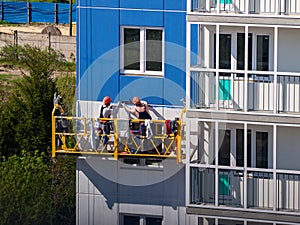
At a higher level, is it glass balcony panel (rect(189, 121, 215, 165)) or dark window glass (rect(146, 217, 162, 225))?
glass balcony panel (rect(189, 121, 215, 165))

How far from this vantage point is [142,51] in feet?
83.5

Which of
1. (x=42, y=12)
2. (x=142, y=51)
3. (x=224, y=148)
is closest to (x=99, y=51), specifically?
(x=142, y=51)

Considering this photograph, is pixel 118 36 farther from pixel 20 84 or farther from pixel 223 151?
pixel 20 84

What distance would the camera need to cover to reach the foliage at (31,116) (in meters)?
30.0

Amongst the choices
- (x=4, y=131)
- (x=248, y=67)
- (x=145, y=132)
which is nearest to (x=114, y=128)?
(x=145, y=132)

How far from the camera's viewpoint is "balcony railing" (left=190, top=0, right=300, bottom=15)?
78.4ft

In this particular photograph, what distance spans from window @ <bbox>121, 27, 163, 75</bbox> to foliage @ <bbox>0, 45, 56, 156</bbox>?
15.2 feet

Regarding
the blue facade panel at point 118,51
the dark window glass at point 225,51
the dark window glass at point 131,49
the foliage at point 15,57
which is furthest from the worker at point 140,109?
the foliage at point 15,57

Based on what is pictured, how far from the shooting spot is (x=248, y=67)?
80.3 feet

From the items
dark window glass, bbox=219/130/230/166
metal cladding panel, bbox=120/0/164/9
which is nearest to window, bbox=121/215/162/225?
dark window glass, bbox=219/130/230/166

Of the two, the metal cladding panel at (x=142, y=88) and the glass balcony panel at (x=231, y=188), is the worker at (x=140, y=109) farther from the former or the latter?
the glass balcony panel at (x=231, y=188)

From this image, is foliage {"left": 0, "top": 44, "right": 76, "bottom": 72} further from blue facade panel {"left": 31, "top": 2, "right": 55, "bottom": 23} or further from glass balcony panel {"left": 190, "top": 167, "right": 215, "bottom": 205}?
glass balcony panel {"left": 190, "top": 167, "right": 215, "bottom": 205}

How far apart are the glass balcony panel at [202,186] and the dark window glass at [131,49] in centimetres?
214

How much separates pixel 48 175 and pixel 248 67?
5.97 m
